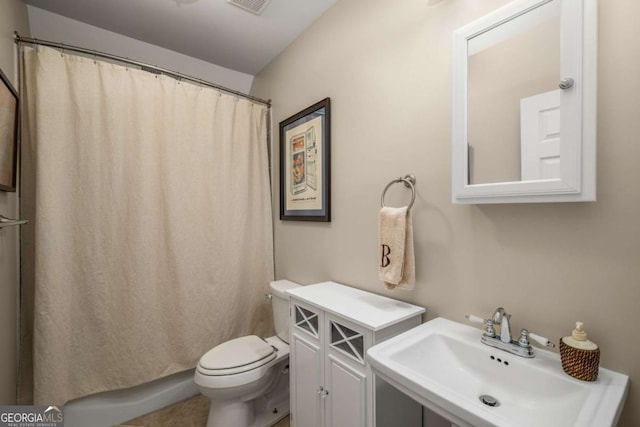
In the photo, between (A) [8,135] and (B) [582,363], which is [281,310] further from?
(A) [8,135]

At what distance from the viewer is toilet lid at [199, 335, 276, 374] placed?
1476 millimetres

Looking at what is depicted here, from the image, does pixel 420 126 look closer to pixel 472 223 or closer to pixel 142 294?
pixel 472 223

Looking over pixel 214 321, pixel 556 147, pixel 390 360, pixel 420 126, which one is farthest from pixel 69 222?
pixel 556 147

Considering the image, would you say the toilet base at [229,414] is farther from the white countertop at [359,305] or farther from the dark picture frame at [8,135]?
the dark picture frame at [8,135]

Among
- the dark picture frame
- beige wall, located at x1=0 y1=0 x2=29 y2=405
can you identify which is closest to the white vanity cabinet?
beige wall, located at x1=0 y1=0 x2=29 y2=405

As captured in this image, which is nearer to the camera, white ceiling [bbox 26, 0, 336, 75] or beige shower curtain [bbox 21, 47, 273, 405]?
beige shower curtain [bbox 21, 47, 273, 405]

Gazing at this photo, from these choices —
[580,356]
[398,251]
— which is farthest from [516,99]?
[580,356]

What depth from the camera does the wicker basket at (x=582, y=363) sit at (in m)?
0.69

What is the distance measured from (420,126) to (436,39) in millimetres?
351

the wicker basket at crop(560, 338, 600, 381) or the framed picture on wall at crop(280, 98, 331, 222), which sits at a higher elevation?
the framed picture on wall at crop(280, 98, 331, 222)

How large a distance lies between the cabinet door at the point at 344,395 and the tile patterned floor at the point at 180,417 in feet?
2.43

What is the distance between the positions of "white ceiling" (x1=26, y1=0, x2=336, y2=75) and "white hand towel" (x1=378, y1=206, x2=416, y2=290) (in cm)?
136

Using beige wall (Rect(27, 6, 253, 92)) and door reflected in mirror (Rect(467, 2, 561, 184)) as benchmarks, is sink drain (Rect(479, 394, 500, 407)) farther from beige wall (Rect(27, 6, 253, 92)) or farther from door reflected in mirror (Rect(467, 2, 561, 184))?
beige wall (Rect(27, 6, 253, 92))

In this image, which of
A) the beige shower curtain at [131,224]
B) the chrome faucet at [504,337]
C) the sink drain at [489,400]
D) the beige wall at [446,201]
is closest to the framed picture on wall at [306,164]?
the beige wall at [446,201]
